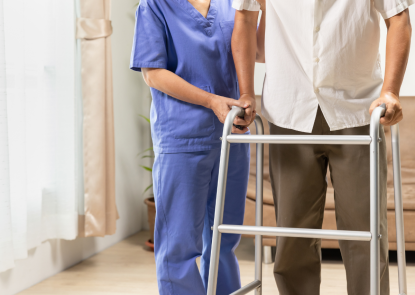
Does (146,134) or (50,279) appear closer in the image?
(50,279)

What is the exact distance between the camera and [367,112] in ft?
4.14

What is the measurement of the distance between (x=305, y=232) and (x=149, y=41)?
707mm

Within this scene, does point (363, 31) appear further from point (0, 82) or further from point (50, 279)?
Result: point (50, 279)

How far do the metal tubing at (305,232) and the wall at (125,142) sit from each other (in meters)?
1.71

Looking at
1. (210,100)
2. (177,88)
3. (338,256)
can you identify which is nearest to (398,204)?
(210,100)

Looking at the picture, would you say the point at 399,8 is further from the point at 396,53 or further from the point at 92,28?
the point at 92,28

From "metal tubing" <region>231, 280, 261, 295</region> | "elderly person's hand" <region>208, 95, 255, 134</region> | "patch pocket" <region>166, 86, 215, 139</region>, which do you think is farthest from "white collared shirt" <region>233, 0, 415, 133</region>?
"metal tubing" <region>231, 280, 261, 295</region>

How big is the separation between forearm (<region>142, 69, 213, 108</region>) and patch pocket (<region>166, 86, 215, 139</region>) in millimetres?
45

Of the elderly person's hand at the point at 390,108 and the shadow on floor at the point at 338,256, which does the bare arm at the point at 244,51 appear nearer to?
the elderly person's hand at the point at 390,108

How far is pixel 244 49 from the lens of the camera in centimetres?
134

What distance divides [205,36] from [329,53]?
374mm

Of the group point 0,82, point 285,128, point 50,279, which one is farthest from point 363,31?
point 50,279

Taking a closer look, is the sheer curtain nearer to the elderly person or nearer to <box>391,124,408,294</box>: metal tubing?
the elderly person

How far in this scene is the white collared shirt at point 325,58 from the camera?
1232 mm
